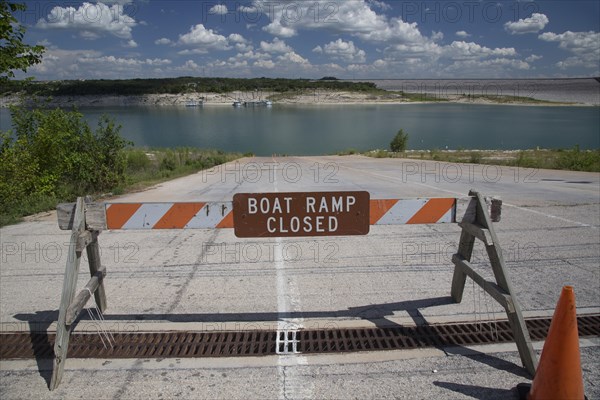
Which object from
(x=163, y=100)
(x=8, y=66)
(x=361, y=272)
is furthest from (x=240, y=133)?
(x=163, y=100)

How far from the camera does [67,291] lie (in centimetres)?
A: 354

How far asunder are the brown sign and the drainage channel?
95cm

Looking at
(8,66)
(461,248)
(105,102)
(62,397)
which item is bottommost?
(62,397)

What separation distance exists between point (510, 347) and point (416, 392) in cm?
115

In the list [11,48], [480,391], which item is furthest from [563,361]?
[11,48]

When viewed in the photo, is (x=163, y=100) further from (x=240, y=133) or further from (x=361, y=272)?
(x=361, y=272)

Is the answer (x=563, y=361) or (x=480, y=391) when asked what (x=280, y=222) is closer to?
(x=480, y=391)

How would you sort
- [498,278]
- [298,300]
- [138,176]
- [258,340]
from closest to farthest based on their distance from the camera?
[498,278] → [258,340] → [298,300] → [138,176]

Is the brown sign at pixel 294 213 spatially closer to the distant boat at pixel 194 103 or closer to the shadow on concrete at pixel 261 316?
the shadow on concrete at pixel 261 316

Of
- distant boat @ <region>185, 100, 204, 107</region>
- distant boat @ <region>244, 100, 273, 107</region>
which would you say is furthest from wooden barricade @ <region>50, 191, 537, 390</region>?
distant boat @ <region>185, 100, 204, 107</region>

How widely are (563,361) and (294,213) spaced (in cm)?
219

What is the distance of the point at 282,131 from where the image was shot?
6888 cm

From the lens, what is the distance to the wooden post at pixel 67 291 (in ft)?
11.0

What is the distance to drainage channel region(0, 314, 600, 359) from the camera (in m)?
3.74
